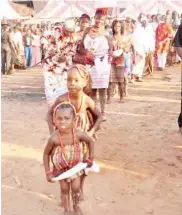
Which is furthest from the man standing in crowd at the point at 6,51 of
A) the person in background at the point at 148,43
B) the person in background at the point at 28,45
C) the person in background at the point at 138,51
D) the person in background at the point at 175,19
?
the person in background at the point at 175,19

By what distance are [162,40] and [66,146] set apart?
10.8 m

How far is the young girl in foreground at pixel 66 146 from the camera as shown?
309 cm

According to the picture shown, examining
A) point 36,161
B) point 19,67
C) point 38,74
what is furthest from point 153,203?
point 19,67

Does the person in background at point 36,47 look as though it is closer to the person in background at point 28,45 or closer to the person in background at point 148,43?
the person in background at point 28,45

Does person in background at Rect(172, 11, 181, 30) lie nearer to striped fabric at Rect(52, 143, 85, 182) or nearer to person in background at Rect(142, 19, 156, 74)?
person in background at Rect(142, 19, 156, 74)

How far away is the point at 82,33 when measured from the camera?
20.3 ft

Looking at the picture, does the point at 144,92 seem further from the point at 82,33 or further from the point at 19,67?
the point at 19,67

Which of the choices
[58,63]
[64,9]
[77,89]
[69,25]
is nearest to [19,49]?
[64,9]

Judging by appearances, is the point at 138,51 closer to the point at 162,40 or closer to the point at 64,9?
the point at 162,40

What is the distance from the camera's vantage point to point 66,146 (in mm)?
3154

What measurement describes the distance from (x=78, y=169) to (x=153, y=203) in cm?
96

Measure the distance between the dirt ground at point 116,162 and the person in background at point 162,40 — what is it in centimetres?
504

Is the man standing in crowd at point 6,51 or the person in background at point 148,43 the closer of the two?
the person in background at point 148,43

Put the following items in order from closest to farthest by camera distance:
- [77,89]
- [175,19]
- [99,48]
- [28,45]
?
[77,89], [99,48], [175,19], [28,45]
